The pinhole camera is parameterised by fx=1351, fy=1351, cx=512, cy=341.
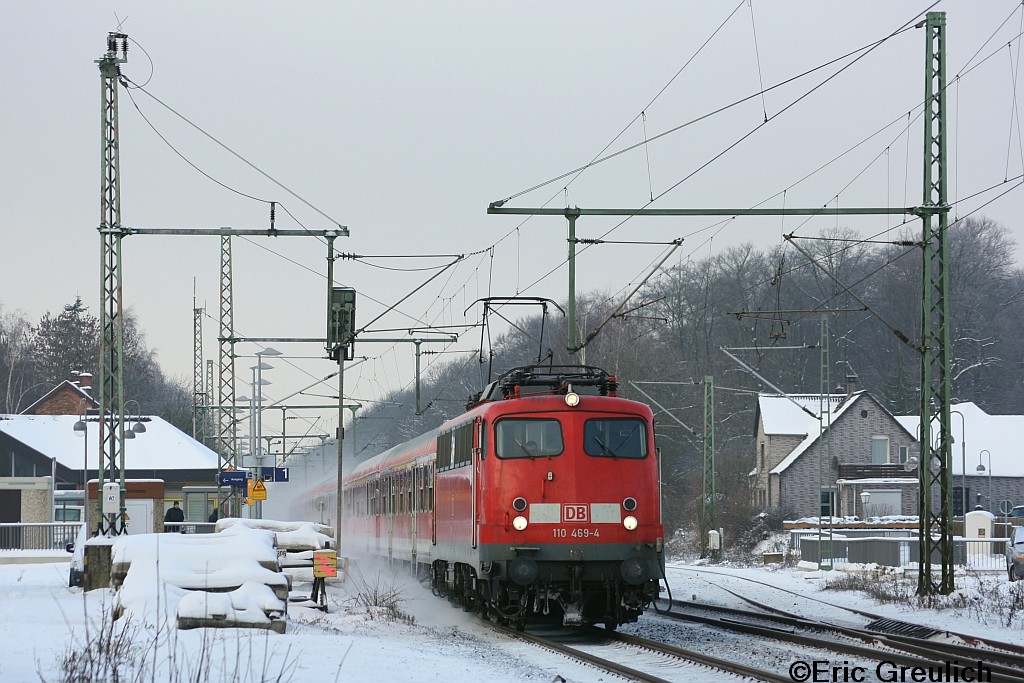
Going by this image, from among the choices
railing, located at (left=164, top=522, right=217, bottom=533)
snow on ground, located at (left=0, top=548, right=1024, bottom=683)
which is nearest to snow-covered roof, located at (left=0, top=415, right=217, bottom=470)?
railing, located at (left=164, top=522, right=217, bottom=533)

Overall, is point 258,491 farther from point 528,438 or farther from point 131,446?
point 528,438

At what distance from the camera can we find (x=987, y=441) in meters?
65.8

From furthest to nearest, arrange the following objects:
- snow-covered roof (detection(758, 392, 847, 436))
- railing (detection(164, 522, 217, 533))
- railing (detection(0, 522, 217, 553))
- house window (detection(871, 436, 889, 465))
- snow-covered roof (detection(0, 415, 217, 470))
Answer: snow-covered roof (detection(758, 392, 847, 436)) < house window (detection(871, 436, 889, 465)) < snow-covered roof (detection(0, 415, 217, 470)) < railing (detection(0, 522, 217, 553)) < railing (detection(164, 522, 217, 533))

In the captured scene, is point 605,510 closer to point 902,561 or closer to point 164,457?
point 902,561

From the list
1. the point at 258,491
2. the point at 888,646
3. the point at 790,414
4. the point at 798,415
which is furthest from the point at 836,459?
the point at 888,646

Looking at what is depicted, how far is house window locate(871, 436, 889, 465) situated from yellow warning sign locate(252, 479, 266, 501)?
117 feet

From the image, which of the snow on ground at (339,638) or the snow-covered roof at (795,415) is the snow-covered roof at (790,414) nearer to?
the snow-covered roof at (795,415)

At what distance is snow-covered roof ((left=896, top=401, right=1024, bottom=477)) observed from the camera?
64.1 metres

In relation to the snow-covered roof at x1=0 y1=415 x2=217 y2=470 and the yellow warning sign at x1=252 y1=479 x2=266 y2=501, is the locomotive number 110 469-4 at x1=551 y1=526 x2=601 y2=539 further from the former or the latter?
the snow-covered roof at x1=0 y1=415 x2=217 y2=470

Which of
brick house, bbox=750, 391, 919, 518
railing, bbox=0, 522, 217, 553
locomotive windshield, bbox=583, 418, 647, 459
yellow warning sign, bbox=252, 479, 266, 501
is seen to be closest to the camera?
locomotive windshield, bbox=583, 418, 647, 459

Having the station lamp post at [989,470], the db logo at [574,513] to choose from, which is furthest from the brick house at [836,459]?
the db logo at [574,513]

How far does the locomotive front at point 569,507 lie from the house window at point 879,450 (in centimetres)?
4833

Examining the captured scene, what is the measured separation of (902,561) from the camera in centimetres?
3862

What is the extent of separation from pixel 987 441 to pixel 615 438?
2065 inches
